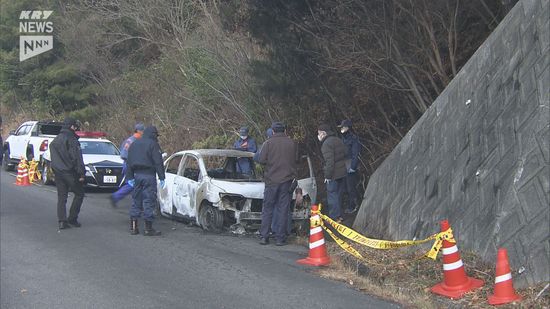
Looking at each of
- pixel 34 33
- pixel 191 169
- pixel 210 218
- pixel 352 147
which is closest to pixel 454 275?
pixel 210 218

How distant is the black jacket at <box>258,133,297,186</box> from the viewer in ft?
30.0

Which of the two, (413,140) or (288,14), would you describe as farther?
(288,14)

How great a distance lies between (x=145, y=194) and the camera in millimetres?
9594

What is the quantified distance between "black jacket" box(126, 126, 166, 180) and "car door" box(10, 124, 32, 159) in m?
11.9

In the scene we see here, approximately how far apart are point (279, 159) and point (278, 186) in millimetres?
412

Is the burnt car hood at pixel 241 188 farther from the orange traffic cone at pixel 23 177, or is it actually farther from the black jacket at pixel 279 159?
the orange traffic cone at pixel 23 177

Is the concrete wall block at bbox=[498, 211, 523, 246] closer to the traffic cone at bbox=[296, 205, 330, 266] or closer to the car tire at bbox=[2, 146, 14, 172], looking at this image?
the traffic cone at bbox=[296, 205, 330, 266]

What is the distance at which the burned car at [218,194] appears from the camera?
986 cm

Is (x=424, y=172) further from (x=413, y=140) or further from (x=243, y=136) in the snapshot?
(x=243, y=136)

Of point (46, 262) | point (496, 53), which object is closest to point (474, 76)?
point (496, 53)

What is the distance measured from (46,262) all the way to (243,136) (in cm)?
639

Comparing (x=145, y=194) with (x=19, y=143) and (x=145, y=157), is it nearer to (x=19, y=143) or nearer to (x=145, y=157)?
(x=145, y=157)

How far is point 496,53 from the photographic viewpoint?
7.55 meters

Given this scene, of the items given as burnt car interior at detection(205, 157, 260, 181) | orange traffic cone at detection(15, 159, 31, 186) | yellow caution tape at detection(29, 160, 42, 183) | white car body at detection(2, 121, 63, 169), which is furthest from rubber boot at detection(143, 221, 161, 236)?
white car body at detection(2, 121, 63, 169)
